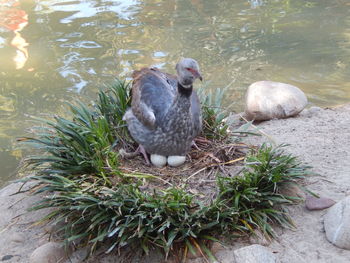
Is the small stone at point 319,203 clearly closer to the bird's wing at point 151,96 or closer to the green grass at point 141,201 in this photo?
the green grass at point 141,201

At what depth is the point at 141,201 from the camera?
356 cm

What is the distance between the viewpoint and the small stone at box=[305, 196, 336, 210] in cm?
376

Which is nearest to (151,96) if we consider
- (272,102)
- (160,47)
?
(272,102)

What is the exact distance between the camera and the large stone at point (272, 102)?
5945 millimetres

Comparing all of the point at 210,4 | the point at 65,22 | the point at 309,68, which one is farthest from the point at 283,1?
the point at 65,22

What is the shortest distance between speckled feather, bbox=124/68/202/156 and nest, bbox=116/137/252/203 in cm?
18

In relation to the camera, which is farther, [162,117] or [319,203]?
[162,117]

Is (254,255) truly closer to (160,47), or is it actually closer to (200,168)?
(200,168)

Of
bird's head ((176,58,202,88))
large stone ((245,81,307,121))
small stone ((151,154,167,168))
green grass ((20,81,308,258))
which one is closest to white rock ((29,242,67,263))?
green grass ((20,81,308,258))

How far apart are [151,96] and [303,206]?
1.89 m

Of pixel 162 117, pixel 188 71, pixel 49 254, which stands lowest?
pixel 49 254

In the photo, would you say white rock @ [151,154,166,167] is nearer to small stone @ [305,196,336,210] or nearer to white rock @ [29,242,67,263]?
white rock @ [29,242,67,263]

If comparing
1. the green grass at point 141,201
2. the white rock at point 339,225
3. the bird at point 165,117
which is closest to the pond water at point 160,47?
the green grass at point 141,201

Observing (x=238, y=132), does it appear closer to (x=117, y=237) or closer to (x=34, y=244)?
(x=117, y=237)
